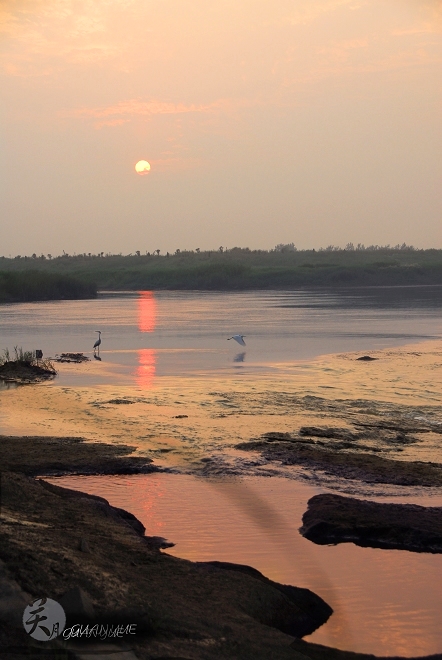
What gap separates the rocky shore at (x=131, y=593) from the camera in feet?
15.2

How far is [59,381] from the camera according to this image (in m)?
17.9

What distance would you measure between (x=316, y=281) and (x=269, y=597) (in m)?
83.4

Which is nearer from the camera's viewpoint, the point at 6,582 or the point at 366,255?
the point at 6,582

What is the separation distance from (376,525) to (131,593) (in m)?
2.84

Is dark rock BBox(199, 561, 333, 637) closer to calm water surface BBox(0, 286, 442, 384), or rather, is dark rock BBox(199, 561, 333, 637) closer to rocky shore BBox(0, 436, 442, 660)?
rocky shore BBox(0, 436, 442, 660)

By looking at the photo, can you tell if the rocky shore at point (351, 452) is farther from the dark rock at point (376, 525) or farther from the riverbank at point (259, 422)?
the dark rock at point (376, 525)

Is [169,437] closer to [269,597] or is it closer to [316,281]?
[269,597]

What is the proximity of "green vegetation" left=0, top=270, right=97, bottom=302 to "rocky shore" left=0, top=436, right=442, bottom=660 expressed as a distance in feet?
173

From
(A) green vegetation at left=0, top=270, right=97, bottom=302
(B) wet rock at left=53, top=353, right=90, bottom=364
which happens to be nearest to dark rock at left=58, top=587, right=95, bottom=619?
(B) wet rock at left=53, top=353, right=90, bottom=364

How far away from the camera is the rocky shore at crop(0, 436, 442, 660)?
4633mm

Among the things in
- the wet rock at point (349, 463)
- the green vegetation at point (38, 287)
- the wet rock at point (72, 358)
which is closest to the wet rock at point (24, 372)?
the wet rock at point (72, 358)

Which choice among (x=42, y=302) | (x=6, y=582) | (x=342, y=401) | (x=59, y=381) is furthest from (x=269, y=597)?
(x=42, y=302)

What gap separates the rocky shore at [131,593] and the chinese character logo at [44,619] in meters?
0.04

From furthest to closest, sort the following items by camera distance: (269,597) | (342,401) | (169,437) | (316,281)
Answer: (316,281) < (342,401) < (169,437) < (269,597)
